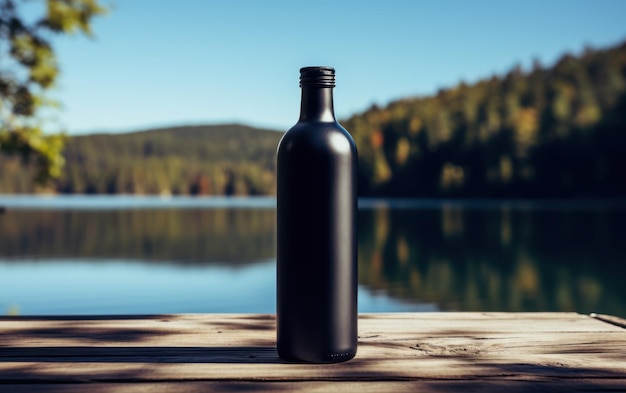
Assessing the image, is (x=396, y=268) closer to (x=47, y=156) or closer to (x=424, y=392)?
(x=47, y=156)

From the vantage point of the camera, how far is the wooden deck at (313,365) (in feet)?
5.42

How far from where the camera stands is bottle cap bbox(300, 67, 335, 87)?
1.82 metres

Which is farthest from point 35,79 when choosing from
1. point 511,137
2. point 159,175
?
point 159,175

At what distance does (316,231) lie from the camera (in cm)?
177

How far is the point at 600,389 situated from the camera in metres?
1.62

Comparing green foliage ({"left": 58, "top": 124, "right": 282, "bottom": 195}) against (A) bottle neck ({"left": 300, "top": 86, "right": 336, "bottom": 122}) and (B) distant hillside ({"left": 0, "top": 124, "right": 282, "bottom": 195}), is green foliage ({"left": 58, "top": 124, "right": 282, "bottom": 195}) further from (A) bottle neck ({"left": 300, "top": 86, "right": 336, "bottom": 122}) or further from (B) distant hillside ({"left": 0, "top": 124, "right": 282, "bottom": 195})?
(A) bottle neck ({"left": 300, "top": 86, "right": 336, "bottom": 122})

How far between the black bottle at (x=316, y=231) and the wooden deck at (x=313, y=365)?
0.27 feet

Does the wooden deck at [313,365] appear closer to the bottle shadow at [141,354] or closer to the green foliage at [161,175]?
the bottle shadow at [141,354]

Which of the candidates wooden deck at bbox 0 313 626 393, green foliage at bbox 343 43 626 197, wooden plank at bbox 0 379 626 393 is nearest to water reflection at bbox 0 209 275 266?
wooden deck at bbox 0 313 626 393

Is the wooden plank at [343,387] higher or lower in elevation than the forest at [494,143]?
lower

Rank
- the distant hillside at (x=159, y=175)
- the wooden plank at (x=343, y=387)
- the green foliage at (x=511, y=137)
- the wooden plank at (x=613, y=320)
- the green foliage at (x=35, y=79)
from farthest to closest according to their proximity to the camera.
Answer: the distant hillside at (x=159, y=175), the green foliage at (x=511, y=137), the green foliage at (x=35, y=79), the wooden plank at (x=613, y=320), the wooden plank at (x=343, y=387)

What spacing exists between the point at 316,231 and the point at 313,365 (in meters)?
0.34

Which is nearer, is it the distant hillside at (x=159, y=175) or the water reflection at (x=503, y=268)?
the water reflection at (x=503, y=268)

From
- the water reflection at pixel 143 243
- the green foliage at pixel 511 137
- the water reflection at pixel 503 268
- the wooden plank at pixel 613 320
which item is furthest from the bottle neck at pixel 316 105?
the green foliage at pixel 511 137
